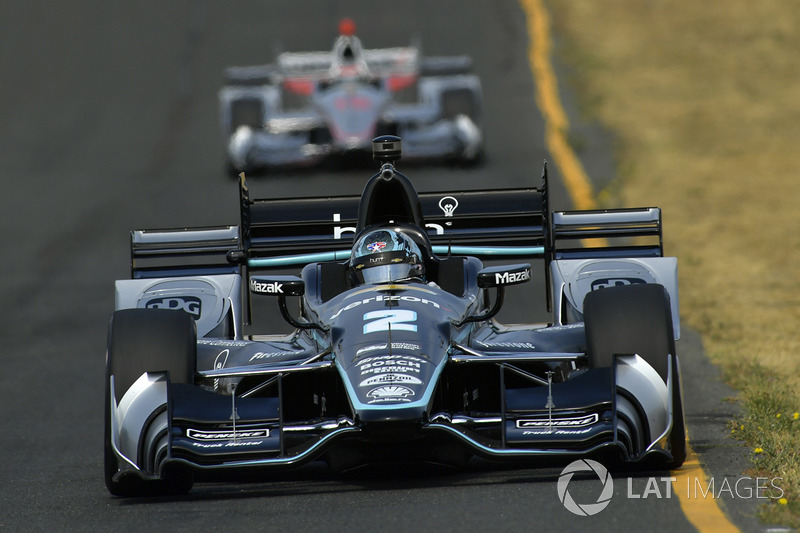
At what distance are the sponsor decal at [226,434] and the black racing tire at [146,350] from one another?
14.8 inches

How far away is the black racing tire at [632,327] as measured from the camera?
7.89 metres

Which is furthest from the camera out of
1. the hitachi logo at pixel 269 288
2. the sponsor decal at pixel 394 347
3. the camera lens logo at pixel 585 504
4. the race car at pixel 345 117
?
the race car at pixel 345 117

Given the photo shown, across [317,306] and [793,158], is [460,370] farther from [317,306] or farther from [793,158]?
[793,158]

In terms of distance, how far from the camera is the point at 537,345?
895 cm

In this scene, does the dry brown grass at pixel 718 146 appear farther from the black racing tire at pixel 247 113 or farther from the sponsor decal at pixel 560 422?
the black racing tire at pixel 247 113

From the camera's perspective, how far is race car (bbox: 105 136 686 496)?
7.47 meters

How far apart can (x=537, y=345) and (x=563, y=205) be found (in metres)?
10.5

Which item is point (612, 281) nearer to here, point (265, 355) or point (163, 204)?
point (265, 355)

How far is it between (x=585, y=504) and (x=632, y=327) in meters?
1.44

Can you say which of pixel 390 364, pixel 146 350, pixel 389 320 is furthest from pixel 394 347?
pixel 146 350

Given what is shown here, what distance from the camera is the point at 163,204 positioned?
21.1 meters

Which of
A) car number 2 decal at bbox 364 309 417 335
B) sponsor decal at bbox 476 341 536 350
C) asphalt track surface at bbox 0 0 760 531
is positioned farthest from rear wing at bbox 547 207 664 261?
car number 2 decal at bbox 364 309 417 335

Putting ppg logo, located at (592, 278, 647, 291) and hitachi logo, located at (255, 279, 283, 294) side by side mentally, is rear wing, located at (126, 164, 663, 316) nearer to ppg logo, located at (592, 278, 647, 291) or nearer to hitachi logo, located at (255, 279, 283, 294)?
ppg logo, located at (592, 278, 647, 291)

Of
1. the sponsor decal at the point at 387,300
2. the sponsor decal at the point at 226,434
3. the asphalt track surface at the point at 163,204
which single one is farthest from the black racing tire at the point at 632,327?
the sponsor decal at the point at 226,434
